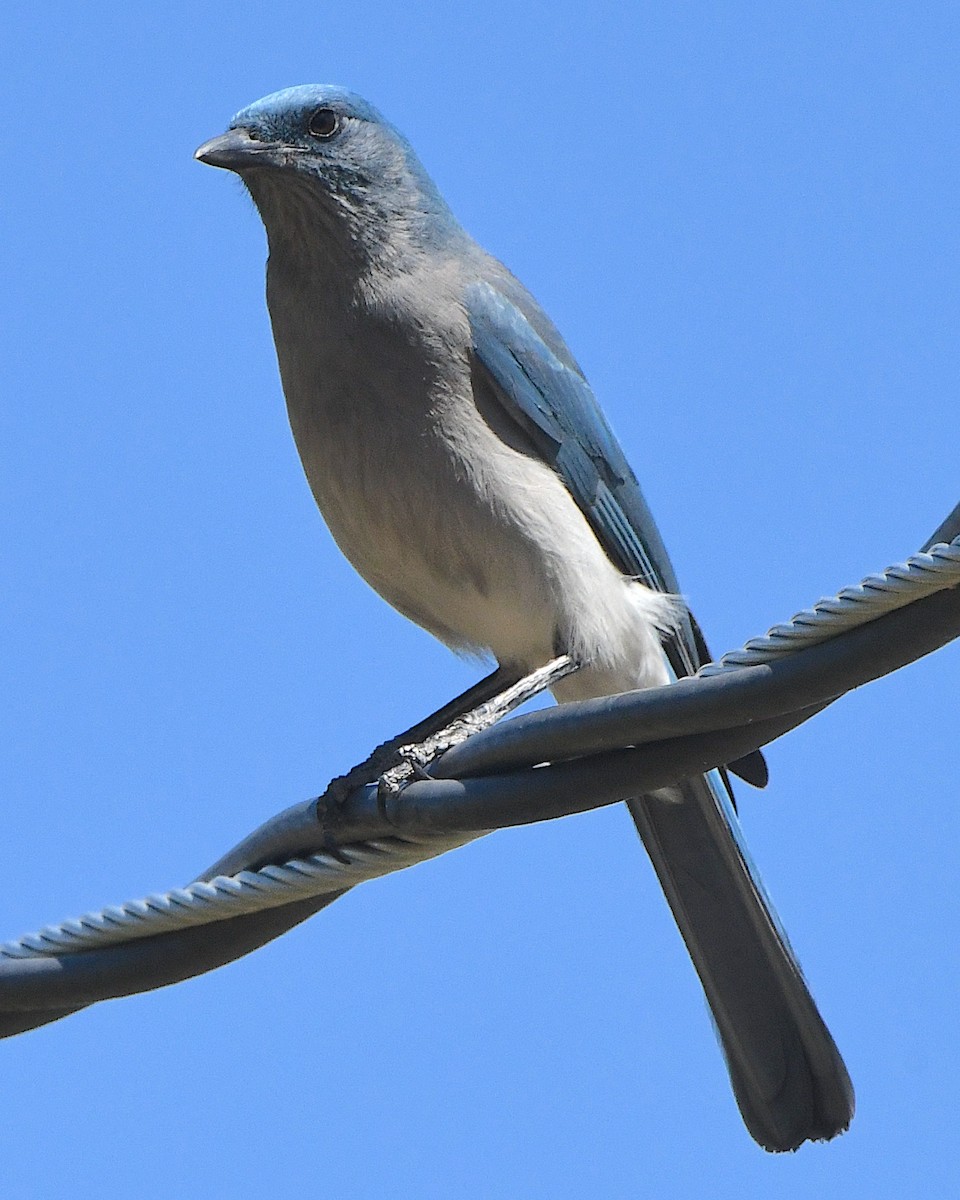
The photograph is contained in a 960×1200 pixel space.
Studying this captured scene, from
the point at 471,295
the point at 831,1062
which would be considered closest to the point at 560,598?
the point at 471,295

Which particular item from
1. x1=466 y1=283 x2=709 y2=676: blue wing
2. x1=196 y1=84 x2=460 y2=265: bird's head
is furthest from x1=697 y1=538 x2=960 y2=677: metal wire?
x1=196 y1=84 x2=460 y2=265: bird's head

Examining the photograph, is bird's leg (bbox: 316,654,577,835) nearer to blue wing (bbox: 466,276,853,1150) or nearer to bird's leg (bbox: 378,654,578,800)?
bird's leg (bbox: 378,654,578,800)

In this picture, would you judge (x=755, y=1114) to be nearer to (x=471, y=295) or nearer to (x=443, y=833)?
(x=443, y=833)

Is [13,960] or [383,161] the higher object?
[383,161]

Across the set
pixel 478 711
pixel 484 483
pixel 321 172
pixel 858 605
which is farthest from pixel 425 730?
pixel 858 605

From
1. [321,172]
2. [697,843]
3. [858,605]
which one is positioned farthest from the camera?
[321,172]

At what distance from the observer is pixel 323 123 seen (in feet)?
18.7

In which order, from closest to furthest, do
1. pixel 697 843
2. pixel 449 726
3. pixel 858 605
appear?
1. pixel 858 605
2. pixel 449 726
3. pixel 697 843

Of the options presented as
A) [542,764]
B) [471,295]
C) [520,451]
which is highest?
[471,295]

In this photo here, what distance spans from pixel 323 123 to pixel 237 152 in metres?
0.38

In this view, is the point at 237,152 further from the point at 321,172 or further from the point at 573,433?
the point at 573,433

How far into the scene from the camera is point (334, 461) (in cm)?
522

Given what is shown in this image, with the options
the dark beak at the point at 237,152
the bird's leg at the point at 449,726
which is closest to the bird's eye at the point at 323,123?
the dark beak at the point at 237,152

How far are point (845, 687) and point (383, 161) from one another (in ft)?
12.3
